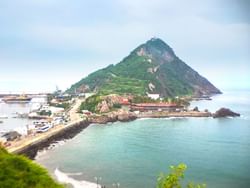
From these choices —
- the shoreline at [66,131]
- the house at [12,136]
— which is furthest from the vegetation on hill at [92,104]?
the house at [12,136]

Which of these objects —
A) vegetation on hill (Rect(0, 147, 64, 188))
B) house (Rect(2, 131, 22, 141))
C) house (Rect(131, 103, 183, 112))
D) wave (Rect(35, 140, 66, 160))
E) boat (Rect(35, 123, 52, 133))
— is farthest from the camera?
house (Rect(131, 103, 183, 112))

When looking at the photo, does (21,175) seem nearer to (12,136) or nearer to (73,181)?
(73,181)

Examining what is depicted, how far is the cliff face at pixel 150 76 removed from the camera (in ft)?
225

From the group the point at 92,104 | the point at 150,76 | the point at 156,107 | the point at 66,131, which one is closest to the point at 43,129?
the point at 66,131

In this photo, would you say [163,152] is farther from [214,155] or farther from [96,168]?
[96,168]

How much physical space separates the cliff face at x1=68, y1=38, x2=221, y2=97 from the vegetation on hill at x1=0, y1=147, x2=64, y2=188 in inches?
1944

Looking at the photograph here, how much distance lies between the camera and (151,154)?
22.3 m

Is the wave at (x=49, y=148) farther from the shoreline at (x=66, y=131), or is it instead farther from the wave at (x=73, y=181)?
the wave at (x=73, y=181)

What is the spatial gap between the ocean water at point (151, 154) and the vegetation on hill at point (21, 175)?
22.2 ft

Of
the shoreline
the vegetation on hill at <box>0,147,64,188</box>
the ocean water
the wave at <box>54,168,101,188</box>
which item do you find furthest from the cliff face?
the vegetation on hill at <box>0,147,64,188</box>

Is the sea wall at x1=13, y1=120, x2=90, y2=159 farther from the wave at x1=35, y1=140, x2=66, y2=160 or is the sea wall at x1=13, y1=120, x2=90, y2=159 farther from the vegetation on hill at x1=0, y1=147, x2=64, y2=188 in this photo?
the vegetation on hill at x1=0, y1=147, x2=64, y2=188

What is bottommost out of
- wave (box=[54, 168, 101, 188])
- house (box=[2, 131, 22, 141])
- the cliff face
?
wave (box=[54, 168, 101, 188])

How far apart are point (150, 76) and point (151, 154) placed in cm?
5144

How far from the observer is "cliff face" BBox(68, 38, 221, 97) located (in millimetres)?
68625
